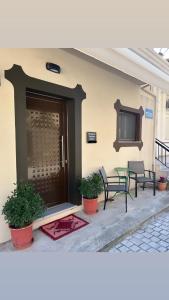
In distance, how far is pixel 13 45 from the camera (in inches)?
51.9

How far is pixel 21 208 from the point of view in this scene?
83.5 inches

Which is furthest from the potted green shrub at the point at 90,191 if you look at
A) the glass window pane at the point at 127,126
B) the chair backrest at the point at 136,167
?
the glass window pane at the point at 127,126

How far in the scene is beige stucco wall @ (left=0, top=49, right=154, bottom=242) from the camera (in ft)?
7.64

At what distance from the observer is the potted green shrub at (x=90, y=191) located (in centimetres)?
315

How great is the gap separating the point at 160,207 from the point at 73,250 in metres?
2.16

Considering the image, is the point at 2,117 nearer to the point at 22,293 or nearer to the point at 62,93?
the point at 62,93

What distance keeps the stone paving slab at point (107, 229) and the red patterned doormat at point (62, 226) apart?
76mm

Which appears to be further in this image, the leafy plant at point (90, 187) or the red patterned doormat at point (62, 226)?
the leafy plant at point (90, 187)

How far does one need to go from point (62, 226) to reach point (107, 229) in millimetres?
683

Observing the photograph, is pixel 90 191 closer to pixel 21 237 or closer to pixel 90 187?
pixel 90 187

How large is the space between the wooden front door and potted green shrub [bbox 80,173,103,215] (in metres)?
0.39

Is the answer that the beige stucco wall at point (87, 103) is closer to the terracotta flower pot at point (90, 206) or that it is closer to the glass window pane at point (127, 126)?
the glass window pane at point (127, 126)

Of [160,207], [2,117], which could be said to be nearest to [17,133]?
[2,117]

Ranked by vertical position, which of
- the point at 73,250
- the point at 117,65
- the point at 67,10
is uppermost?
the point at 117,65
